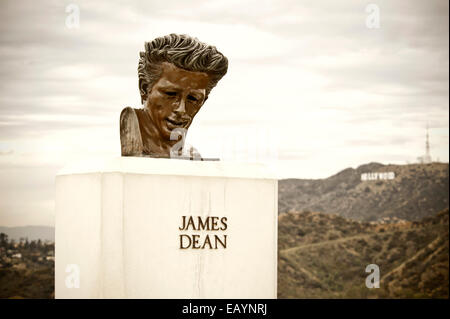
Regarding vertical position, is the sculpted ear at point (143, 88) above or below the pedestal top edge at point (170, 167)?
above

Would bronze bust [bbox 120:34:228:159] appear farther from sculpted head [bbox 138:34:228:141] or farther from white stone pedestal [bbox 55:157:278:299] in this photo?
white stone pedestal [bbox 55:157:278:299]

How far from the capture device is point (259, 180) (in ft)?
15.2

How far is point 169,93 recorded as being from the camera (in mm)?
4746

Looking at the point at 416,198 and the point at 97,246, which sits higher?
the point at 416,198

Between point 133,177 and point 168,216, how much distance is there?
374 millimetres

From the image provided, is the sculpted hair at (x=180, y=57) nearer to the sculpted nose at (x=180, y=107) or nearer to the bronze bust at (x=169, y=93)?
the bronze bust at (x=169, y=93)

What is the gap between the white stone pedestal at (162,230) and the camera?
4090 mm

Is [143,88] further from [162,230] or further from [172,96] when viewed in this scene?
[162,230]

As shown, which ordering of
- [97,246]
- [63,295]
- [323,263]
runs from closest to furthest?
[97,246] → [63,295] → [323,263]

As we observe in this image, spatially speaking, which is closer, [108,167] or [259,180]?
[108,167]

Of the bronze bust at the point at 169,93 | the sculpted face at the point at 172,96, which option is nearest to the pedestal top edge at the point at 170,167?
the bronze bust at the point at 169,93

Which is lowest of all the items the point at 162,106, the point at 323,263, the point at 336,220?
the point at 323,263
